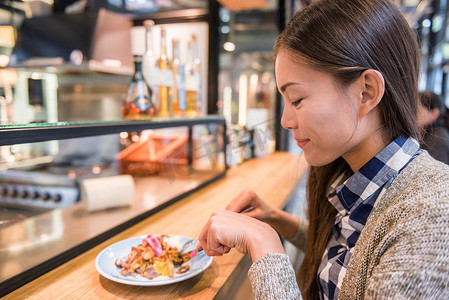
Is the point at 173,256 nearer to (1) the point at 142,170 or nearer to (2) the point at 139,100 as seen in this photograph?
(2) the point at 139,100

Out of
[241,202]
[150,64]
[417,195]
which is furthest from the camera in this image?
[150,64]

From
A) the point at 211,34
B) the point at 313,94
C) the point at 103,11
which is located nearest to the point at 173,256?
the point at 313,94

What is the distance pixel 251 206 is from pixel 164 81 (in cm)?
84

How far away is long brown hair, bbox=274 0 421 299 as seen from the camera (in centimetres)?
77

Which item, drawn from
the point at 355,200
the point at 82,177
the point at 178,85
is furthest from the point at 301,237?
the point at 82,177

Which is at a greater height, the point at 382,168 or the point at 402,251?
the point at 382,168

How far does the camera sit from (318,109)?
31.1 inches

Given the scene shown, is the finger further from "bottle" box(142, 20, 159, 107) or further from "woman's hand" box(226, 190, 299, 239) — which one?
"bottle" box(142, 20, 159, 107)

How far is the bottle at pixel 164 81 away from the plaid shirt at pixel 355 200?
969mm

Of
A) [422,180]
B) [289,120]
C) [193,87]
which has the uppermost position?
[193,87]

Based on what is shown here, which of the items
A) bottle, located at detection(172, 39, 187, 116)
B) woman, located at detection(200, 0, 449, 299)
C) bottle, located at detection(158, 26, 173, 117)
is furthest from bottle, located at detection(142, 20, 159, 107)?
woman, located at detection(200, 0, 449, 299)

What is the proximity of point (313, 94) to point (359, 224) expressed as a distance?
364mm

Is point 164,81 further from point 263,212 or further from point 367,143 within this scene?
point 367,143

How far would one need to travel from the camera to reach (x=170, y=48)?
1.75m
